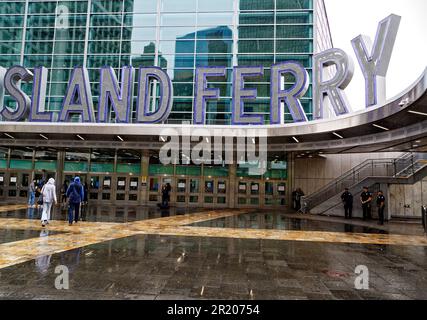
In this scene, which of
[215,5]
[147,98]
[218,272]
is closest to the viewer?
[218,272]

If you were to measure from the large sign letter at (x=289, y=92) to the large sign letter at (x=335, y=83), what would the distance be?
116 centimetres

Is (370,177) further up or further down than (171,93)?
further down

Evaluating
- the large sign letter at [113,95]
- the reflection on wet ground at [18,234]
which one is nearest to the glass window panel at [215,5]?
the large sign letter at [113,95]

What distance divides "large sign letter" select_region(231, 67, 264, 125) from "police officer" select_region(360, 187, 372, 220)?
7618 millimetres

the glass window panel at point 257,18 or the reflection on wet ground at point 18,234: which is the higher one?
the glass window panel at point 257,18

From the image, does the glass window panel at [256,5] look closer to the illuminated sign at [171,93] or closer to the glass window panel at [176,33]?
the glass window panel at [176,33]

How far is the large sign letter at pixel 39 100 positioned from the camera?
20953 mm

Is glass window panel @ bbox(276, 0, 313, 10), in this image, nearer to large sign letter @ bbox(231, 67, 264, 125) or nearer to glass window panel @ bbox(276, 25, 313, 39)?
glass window panel @ bbox(276, 25, 313, 39)

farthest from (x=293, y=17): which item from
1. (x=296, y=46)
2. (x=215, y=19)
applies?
(x=215, y=19)

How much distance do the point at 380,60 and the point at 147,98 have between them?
14.3 m

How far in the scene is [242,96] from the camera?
67.7 ft

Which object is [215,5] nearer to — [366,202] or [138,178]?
[138,178]

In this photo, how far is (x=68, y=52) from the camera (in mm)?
32969

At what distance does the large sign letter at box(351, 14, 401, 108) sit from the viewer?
1706cm
